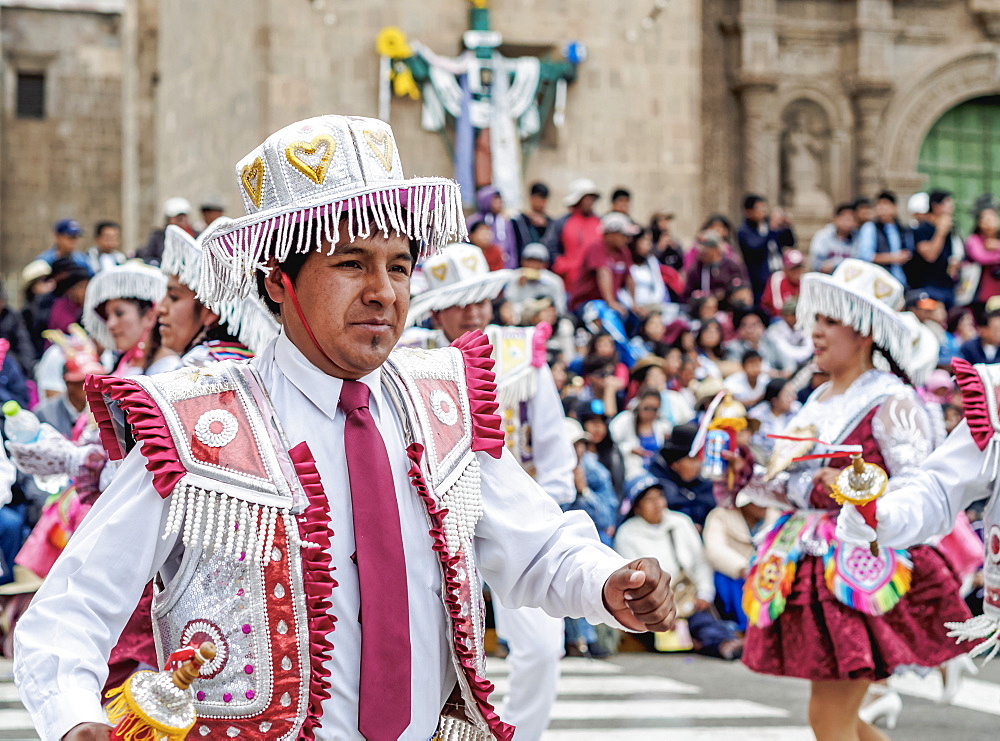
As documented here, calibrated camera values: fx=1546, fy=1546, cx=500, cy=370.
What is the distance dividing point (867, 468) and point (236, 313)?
2231mm

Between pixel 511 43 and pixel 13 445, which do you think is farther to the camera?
pixel 511 43

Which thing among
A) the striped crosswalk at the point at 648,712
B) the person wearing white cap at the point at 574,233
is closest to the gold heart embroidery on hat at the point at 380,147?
the striped crosswalk at the point at 648,712

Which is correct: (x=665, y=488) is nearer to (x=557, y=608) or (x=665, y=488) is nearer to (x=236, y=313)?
(x=236, y=313)

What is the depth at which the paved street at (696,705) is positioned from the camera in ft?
24.6

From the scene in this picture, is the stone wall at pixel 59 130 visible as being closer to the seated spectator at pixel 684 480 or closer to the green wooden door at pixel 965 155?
the green wooden door at pixel 965 155

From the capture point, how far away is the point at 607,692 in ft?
28.8

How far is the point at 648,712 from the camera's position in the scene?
26.6 feet

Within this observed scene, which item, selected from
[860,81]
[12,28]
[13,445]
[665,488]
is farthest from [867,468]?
[12,28]

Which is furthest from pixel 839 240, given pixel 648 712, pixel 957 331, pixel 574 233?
pixel 648 712

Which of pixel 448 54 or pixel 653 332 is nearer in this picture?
pixel 653 332

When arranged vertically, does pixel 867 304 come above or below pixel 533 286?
below

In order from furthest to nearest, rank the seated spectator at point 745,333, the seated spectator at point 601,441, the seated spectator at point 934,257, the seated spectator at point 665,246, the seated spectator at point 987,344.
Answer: the seated spectator at point 665,246
the seated spectator at point 934,257
the seated spectator at point 745,333
the seated spectator at point 987,344
the seated spectator at point 601,441

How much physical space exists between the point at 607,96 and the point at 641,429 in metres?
8.92

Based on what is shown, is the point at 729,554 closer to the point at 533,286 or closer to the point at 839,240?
the point at 533,286
